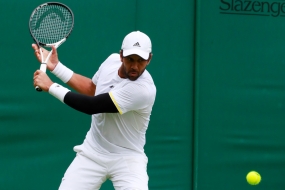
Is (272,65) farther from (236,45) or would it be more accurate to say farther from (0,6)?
(0,6)

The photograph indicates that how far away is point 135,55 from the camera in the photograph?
512 centimetres

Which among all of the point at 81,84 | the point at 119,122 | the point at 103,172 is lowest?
the point at 103,172

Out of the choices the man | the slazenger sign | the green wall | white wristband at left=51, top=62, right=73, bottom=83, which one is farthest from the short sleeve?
the slazenger sign

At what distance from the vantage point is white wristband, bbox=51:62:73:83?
554cm

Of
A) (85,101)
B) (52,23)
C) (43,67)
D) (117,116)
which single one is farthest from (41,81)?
(52,23)

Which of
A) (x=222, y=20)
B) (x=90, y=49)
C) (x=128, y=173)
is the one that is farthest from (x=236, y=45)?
(x=128, y=173)

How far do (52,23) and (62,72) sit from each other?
428 mm

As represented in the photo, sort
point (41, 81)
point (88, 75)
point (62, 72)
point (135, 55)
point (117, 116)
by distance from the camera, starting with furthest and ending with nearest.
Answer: point (88, 75)
point (62, 72)
point (117, 116)
point (135, 55)
point (41, 81)

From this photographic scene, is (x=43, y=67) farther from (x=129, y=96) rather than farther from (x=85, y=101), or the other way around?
(x=129, y=96)

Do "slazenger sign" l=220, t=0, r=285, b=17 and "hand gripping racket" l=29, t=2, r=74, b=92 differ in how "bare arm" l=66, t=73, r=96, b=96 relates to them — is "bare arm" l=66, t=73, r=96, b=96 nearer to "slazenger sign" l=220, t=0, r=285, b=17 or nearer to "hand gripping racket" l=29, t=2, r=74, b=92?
"hand gripping racket" l=29, t=2, r=74, b=92

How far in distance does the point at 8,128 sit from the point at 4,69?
0.53 metres

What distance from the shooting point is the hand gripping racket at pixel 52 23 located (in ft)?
18.4

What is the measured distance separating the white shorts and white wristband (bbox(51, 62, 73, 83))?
24.3 inches

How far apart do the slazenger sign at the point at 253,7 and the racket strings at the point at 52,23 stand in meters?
1.84
